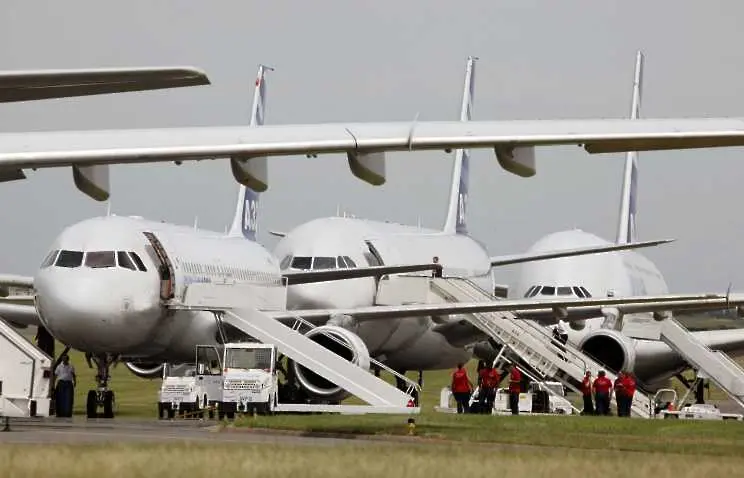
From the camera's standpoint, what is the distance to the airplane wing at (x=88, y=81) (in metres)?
15.1

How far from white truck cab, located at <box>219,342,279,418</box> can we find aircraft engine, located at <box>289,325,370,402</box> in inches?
51.3

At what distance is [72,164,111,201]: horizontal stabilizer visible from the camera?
15.5 metres

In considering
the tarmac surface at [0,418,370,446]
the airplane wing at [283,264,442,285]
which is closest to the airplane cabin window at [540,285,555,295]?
the airplane wing at [283,264,442,285]

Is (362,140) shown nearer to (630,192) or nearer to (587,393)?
(587,393)

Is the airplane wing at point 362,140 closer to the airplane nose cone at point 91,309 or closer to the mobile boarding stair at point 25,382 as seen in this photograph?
the mobile boarding stair at point 25,382

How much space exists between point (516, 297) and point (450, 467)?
101 ft

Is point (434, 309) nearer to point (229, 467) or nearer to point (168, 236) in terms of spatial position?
point (168, 236)

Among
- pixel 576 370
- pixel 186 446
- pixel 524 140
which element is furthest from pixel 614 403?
pixel 524 140

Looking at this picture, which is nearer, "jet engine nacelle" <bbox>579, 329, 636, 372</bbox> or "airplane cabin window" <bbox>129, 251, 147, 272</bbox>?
"airplane cabin window" <bbox>129, 251, 147, 272</bbox>

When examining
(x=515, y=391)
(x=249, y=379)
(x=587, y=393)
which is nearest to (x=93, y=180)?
(x=249, y=379)

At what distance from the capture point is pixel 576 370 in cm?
3750

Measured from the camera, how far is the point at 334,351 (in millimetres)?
35000

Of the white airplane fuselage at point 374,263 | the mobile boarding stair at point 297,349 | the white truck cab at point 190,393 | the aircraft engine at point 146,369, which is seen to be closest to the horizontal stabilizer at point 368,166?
the mobile boarding stair at point 297,349

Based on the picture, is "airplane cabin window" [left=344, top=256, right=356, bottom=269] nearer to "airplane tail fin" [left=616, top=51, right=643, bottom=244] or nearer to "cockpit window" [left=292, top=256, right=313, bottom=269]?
"cockpit window" [left=292, top=256, right=313, bottom=269]
